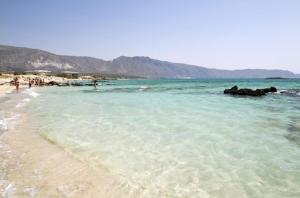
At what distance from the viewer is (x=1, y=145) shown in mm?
10727

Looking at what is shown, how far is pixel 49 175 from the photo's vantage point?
302 inches

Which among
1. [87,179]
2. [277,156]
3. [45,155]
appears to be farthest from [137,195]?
[277,156]

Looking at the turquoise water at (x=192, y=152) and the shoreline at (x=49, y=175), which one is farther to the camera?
the turquoise water at (x=192, y=152)

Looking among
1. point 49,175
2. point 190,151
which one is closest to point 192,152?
point 190,151

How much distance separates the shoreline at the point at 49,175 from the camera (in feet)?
21.7

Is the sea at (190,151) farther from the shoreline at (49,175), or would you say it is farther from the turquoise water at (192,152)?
the shoreline at (49,175)

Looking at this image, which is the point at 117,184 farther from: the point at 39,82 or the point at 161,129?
the point at 39,82

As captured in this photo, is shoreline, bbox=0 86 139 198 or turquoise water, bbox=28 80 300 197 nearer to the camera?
shoreline, bbox=0 86 139 198

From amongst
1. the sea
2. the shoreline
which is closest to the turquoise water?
the sea

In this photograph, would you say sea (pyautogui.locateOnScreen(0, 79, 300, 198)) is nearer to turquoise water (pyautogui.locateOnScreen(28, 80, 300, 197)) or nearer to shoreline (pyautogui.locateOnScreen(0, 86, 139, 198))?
turquoise water (pyautogui.locateOnScreen(28, 80, 300, 197))

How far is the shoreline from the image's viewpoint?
21.7ft

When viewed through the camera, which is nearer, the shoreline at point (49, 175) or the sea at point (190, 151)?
the shoreline at point (49, 175)

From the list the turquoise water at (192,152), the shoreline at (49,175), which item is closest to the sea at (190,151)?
the turquoise water at (192,152)

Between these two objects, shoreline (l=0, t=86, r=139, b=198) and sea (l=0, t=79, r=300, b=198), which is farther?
sea (l=0, t=79, r=300, b=198)
